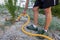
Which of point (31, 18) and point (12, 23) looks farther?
point (31, 18)

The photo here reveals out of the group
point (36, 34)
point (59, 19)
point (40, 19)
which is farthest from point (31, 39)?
point (59, 19)

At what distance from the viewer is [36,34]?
4.00 m

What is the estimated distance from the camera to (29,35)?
13.3 ft

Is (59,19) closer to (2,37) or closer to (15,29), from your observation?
(15,29)

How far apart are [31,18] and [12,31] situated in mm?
967

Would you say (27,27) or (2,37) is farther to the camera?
(27,27)

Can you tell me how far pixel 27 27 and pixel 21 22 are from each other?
13.5 inches

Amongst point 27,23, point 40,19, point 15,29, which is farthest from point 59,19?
point 15,29

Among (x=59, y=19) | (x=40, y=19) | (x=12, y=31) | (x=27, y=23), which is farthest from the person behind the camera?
(x=59, y=19)

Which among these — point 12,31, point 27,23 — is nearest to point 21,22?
point 27,23

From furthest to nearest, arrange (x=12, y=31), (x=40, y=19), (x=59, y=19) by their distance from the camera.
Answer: (x=59, y=19) < (x=40, y=19) < (x=12, y=31)

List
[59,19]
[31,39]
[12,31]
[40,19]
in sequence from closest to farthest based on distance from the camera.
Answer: [31,39] → [12,31] → [40,19] → [59,19]

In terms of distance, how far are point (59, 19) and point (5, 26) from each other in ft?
4.87

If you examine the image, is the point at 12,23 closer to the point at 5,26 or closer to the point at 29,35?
the point at 5,26
